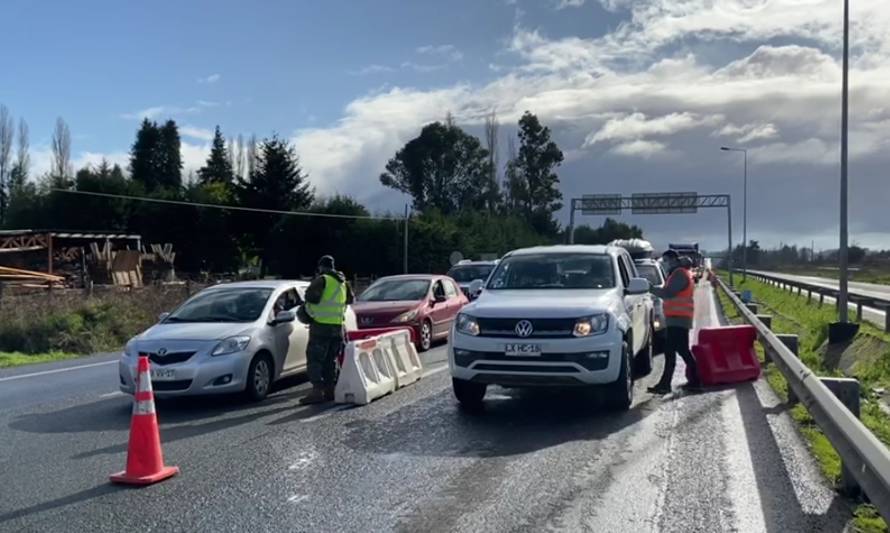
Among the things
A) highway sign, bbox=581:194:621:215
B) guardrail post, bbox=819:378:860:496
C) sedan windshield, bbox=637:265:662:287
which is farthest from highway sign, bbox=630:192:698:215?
guardrail post, bbox=819:378:860:496

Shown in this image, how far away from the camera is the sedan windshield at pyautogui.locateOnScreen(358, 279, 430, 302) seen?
59.2 feet

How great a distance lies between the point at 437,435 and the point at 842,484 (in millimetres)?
3809

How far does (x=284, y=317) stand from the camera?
1163cm

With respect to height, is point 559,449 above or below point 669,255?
below

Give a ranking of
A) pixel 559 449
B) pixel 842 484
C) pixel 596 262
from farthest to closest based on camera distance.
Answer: pixel 596 262, pixel 559 449, pixel 842 484

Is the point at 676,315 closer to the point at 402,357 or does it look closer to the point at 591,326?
the point at 591,326

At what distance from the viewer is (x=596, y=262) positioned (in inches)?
442

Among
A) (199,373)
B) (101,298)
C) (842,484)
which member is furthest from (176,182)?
(842,484)

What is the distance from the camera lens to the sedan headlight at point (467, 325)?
969 cm

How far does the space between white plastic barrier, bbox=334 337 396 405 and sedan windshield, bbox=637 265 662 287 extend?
9.95m

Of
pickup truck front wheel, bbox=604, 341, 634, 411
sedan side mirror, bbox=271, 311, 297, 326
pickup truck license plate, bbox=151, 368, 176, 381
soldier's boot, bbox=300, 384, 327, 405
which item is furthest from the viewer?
sedan side mirror, bbox=271, 311, 297, 326

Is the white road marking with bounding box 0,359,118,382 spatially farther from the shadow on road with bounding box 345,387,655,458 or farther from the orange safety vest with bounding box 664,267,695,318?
the orange safety vest with bounding box 664,267,695,318

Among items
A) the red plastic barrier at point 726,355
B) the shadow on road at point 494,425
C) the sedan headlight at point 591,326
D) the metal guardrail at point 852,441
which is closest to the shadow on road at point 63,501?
the shadow on road at point 494,425

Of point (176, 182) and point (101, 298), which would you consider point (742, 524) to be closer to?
point (101, 298)
